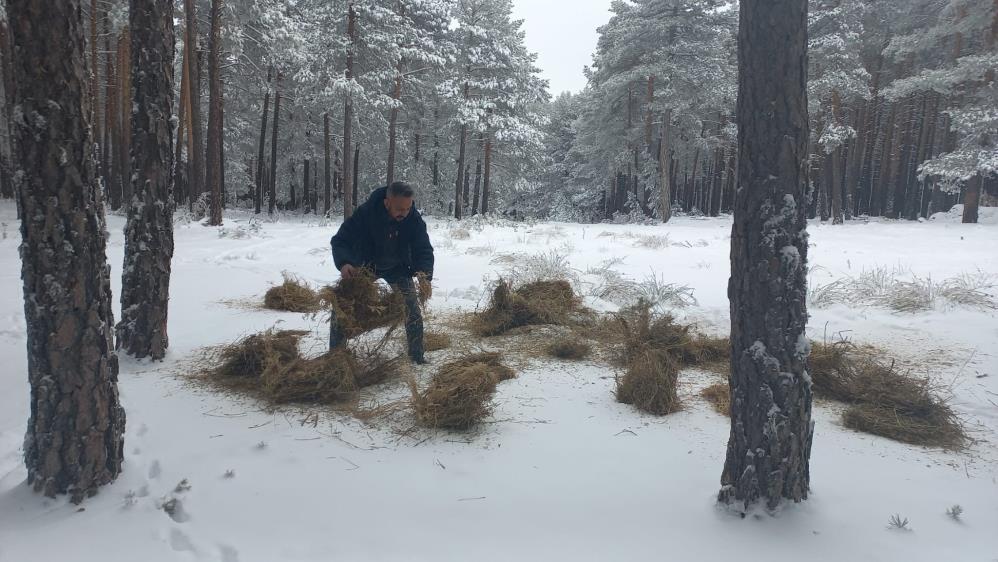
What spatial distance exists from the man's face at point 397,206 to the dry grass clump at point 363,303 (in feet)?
1.92

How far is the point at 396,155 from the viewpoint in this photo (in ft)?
89.5

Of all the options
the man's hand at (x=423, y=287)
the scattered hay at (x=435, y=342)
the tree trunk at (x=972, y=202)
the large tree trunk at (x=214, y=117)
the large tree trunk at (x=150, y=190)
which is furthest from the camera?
the tree trunk at (x=972, y=202)

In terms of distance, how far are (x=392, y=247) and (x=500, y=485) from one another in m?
2.55

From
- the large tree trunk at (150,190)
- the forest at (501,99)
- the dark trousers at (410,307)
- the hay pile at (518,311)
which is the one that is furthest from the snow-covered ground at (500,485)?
the forest at (501,99)

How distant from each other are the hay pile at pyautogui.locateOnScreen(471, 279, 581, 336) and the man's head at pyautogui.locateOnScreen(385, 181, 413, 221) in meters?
1.85

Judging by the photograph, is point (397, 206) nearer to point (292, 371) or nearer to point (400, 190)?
point (400, 190)

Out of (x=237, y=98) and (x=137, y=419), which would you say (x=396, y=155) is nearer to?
(x=237, y=98)

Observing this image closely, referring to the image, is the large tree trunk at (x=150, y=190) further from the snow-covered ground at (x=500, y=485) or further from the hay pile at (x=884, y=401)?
the hay pile at (x=884, y=401)

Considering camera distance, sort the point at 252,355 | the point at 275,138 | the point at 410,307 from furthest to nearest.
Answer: the point at 275,138 < the point at 410,307 < the point at 252,355

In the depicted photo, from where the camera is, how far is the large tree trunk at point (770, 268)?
7.63 ft

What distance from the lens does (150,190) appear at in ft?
14.3

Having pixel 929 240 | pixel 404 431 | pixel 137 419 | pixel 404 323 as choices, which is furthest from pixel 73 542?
pixel 929 240

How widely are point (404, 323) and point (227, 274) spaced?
5530mm

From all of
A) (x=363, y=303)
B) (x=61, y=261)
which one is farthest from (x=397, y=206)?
(x=61, y=261)
